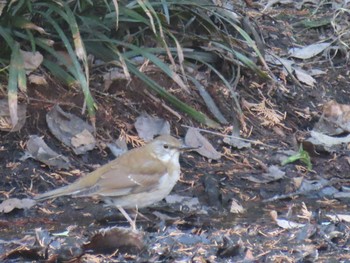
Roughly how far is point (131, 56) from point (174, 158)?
1579 millimetres

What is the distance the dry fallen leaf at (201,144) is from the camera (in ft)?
27.7

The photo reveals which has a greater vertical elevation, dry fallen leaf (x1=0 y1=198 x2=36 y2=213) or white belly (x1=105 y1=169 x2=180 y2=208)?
white belly (x1=105 y1=169 x2=180 y2=208)

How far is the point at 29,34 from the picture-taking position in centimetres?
827

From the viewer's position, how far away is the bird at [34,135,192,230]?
706 cm

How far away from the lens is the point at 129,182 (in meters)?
7.17

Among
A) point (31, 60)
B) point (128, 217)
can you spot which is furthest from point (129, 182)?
point (31, 60)

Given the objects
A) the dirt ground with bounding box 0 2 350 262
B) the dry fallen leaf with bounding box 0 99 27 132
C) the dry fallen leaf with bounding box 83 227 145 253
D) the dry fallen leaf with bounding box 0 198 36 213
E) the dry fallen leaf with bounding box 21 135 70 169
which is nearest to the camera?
the dry fallen leaf with bounding box 83 227 145 253

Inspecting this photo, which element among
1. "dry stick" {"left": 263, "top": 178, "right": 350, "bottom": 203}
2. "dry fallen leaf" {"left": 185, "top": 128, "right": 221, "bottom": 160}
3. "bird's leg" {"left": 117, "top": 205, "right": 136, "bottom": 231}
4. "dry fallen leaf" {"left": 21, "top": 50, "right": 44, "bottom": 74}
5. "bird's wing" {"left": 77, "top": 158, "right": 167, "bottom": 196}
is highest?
"dry fallen leaf" {"left": 21, "top": 50, "right": 44, "bottom": 74}

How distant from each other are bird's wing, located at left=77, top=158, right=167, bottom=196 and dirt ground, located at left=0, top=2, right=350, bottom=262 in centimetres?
23

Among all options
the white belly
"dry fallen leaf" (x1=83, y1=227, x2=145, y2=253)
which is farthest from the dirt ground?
the white belly

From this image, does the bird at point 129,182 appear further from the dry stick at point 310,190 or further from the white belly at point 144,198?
the dry stick at point 310,190

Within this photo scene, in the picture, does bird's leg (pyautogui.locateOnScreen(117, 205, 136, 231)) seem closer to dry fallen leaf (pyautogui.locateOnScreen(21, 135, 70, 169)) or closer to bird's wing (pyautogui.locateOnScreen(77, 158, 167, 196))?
bird's wing (pyautogui.locateOnScreen(77, 158, 167, 196))

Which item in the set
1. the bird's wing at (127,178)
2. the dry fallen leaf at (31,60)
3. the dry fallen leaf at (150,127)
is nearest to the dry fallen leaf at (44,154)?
the dry fallen leaf at (31,60)

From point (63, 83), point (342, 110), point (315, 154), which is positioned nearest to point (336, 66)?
point (342, 110)
